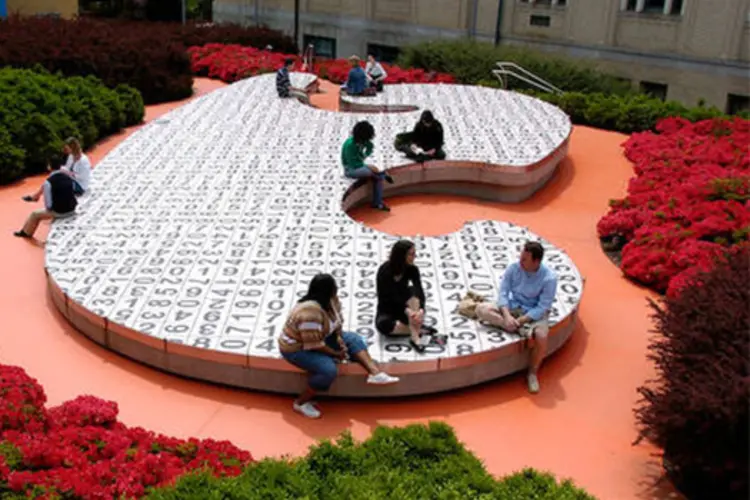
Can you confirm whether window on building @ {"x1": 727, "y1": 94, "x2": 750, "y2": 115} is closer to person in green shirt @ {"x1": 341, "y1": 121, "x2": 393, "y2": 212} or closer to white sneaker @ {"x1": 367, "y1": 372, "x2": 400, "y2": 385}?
person in green shirt @ {"x1": 341, "y1": 121, "x2": 393, "y2": 212}

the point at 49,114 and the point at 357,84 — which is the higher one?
the point at 357,84

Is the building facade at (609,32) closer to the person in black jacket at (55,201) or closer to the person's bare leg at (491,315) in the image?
the person's bare leg at (491,315)

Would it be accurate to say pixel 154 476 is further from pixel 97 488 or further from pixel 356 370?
pixel 356 370

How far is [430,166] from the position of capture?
44.0ft

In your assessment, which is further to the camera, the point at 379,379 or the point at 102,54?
the point at 102,54

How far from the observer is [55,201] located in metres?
10.3

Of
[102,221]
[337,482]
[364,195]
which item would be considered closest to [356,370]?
[337,482]

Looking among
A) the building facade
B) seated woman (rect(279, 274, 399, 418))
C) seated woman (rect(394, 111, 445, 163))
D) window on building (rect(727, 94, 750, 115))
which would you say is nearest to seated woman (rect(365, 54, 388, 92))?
seated woman (rect(394, 111, 445, 163))

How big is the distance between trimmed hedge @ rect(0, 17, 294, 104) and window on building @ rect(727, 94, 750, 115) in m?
15.5

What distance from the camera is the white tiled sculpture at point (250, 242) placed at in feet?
25.5

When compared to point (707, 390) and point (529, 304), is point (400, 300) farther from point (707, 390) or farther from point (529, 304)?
point (707, 390)

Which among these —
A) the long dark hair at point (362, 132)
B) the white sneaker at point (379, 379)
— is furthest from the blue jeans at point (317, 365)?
the long dark hair at point (362, 132)

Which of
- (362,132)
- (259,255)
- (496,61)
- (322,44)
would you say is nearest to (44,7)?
(322,44)

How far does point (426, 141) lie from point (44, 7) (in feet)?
78.0
